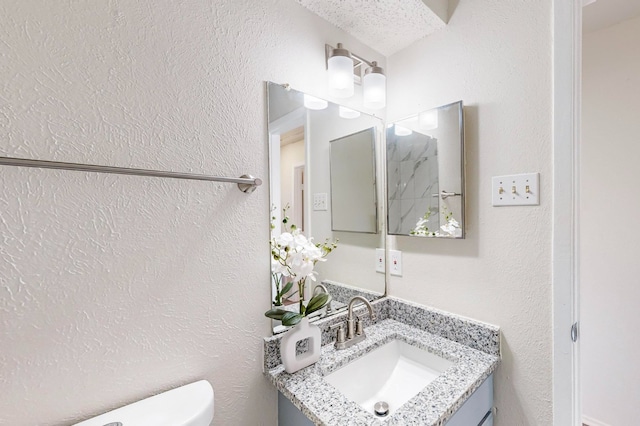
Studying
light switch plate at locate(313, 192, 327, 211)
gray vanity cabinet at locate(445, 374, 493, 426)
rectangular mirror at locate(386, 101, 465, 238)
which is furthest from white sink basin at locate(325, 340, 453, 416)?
light switch plate at locate(313, 192, 327, 211)

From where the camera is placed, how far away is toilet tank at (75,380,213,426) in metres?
0.62

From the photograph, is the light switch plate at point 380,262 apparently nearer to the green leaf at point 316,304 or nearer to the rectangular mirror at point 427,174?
the rectangular mirror at point 427,174

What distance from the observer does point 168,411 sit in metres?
0.66

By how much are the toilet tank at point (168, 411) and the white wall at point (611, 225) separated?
2262 millimetres

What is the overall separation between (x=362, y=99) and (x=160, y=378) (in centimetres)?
128

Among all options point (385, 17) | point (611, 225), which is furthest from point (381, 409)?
point (611, 225)

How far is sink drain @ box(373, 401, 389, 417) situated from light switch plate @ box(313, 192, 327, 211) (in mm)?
749

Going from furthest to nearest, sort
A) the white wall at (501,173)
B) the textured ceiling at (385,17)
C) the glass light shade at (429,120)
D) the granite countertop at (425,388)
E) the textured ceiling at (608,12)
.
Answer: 1. the textured ceiling at (608,12)
2. the glass light shade at (429,120)
3. the textured ceiling at (385,17)
4. the white wall at (501,173)
5. the granite countertop at (425,388)

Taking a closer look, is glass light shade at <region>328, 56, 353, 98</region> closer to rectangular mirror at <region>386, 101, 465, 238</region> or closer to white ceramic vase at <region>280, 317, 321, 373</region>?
rectangular mirror at <region>386, 101, 465, 238</region>

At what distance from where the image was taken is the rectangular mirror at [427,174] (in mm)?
1117

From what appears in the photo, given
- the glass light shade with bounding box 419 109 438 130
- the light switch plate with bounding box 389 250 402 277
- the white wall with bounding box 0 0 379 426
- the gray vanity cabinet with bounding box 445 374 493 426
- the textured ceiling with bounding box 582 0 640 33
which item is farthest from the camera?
the textured ceiling with bounding box 582 0 640 33

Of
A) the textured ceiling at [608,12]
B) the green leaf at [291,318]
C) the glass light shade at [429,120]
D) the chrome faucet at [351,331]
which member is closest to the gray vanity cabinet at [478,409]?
the chrome faucet at [351,331]

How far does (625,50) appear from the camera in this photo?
1.61m

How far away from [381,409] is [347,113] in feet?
3.82
